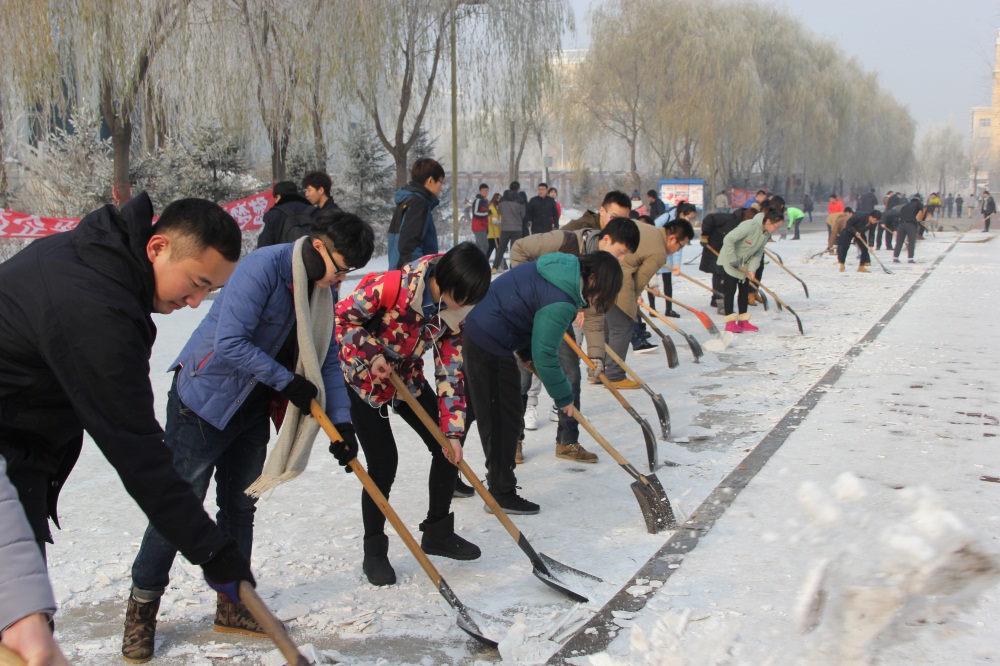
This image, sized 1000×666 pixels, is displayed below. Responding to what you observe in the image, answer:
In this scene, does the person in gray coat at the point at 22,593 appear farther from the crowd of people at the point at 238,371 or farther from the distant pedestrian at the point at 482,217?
the distant pedestrian at the point at 482,217

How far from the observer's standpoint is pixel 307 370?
3.03 m

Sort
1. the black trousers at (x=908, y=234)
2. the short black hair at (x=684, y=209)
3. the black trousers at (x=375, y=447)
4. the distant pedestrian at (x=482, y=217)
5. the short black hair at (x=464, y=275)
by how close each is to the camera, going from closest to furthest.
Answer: the short black hair at (x=464, y=275) → the black trousers at (x=375, y=447) → the short black hair at (x=684, y=209) → the distant pedestrian at (x=482, y=217) → the black trousers at (x=908, y=234)

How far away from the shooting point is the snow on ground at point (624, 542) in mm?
3031

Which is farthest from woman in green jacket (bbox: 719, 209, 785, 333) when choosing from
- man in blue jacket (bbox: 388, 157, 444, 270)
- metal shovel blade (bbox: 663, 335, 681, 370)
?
man in blue jacket (bbox: 388, 157, 444, 270)

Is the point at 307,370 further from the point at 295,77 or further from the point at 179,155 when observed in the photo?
the point at 179,155

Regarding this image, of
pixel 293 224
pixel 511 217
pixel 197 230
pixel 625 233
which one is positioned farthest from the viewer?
pixel 511 217

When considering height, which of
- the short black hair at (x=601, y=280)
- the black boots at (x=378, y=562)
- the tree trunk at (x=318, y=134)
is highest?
the tree trunk at (x=318, y=134)

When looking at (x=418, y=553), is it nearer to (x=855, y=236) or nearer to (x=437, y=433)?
(x=437, y=433)

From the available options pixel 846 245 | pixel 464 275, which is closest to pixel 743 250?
pixel 464 275

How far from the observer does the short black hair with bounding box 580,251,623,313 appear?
4.15 metres

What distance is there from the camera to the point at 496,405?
4230 millimetres

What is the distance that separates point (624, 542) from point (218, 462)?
183cm

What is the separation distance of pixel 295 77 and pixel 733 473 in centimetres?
1004

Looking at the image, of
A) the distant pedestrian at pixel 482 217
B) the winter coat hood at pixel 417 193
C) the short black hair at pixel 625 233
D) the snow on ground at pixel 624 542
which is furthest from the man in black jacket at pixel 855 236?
the short black hair at pixel 625 233
